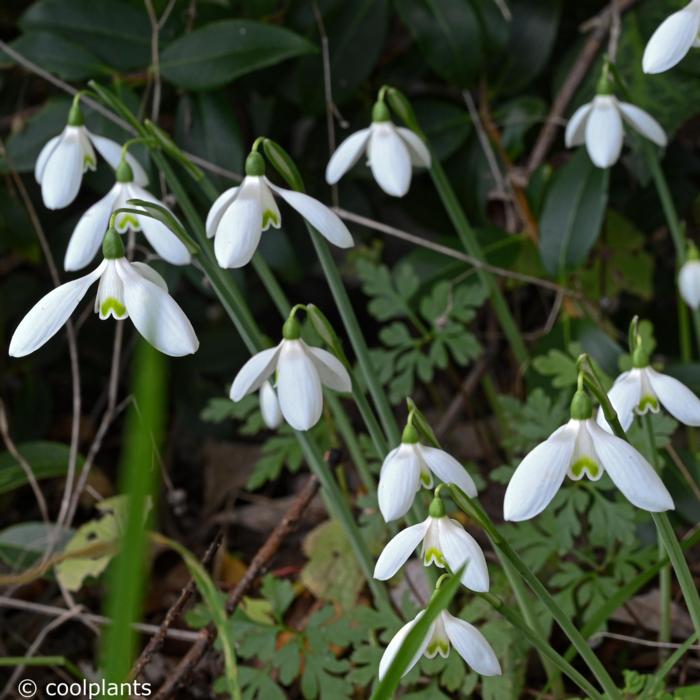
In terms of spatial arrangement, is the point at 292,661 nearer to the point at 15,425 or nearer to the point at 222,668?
the point at 222,668

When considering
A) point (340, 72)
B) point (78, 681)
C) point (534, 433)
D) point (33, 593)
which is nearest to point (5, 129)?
point (340, 72)

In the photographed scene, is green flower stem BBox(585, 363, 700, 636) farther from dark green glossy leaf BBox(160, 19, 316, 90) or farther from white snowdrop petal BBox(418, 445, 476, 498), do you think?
dark green glossy leaf BBox(160, 19, 316, 90)

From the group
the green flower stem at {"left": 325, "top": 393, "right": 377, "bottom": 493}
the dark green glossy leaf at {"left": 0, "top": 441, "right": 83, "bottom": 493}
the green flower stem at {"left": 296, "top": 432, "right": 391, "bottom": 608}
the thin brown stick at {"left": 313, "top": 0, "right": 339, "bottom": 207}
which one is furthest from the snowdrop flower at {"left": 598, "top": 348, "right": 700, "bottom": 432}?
the dark green glossy leaf at {"left": 0, "top": 441, "right": 83, "bottom": 493}

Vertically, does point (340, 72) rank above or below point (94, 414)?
above

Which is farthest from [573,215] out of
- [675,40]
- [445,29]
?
[675,40]

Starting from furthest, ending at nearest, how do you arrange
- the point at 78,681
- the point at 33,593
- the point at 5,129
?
the point at 5,129 → the point at 33,593 → the point at 78,681

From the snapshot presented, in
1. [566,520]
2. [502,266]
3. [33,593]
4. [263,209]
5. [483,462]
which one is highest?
[263,209]
